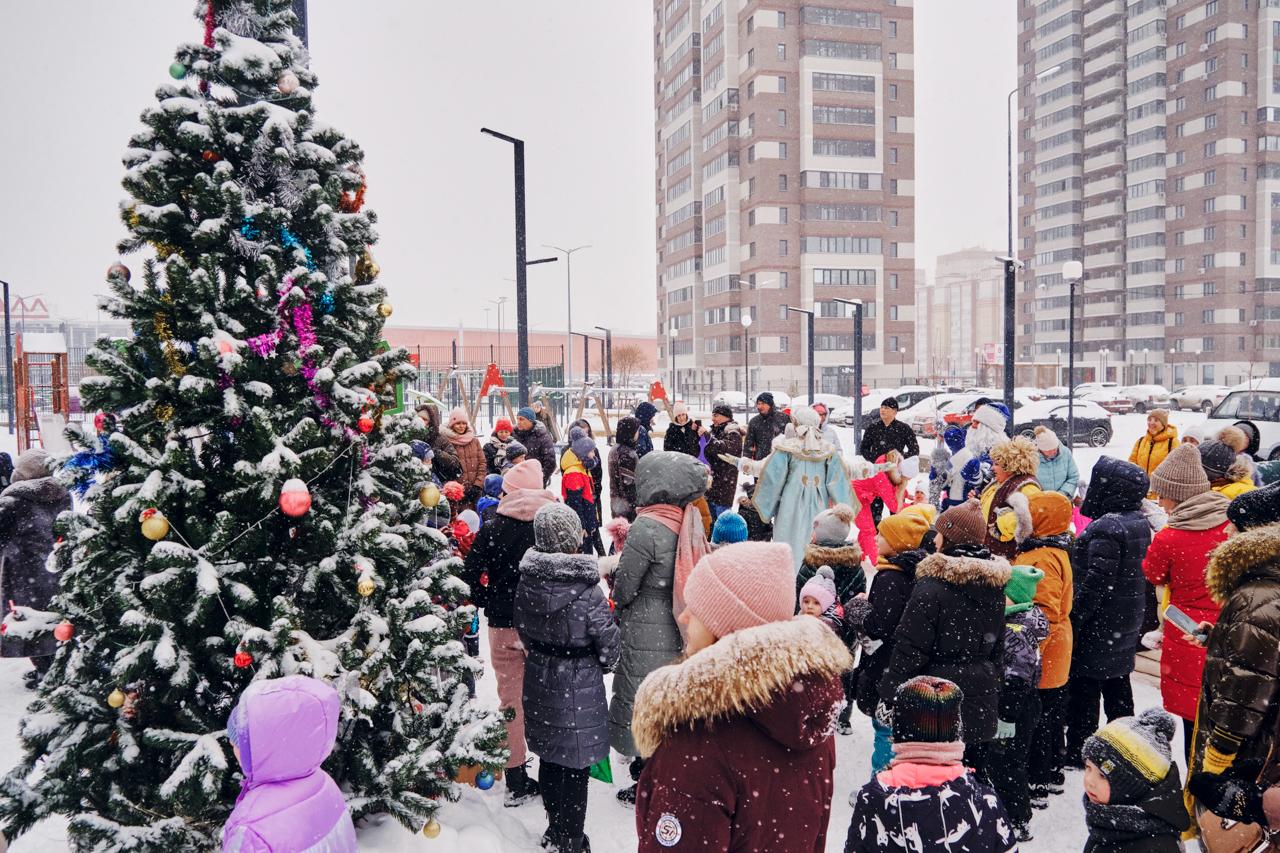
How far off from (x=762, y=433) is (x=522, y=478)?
7.18 meters

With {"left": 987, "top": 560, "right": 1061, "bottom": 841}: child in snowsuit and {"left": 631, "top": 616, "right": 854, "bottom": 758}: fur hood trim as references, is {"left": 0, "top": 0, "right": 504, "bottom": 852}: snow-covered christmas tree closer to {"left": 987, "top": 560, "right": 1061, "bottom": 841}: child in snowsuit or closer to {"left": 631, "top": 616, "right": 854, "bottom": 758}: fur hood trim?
{"left": 631, "top": 616, "right": 854, "bottom": 758}: fur hood trim

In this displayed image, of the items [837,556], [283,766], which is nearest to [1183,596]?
[837,556]

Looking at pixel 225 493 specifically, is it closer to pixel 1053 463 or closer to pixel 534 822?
pixel 534 822

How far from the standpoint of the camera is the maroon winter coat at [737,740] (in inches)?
78.4

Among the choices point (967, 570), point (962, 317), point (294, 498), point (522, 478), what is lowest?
point (967, 570)

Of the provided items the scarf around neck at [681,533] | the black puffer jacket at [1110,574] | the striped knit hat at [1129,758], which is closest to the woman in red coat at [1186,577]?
the black puffer jacket at [1110,574]

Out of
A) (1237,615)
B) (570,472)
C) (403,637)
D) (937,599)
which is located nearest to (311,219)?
(403,637)

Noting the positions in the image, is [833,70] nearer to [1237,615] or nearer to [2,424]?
[2,424]

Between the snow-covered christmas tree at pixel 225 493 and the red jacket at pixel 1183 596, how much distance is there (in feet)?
11.6

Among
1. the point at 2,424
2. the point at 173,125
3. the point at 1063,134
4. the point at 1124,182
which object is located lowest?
the point at 2,424

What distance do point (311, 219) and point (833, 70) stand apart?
74.6 m

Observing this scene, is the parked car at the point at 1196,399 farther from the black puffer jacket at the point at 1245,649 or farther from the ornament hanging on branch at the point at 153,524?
the ornament hanging on branch at the point at 153,524

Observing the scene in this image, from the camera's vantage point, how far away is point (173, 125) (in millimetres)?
3361

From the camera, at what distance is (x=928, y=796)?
2371 millimetres
